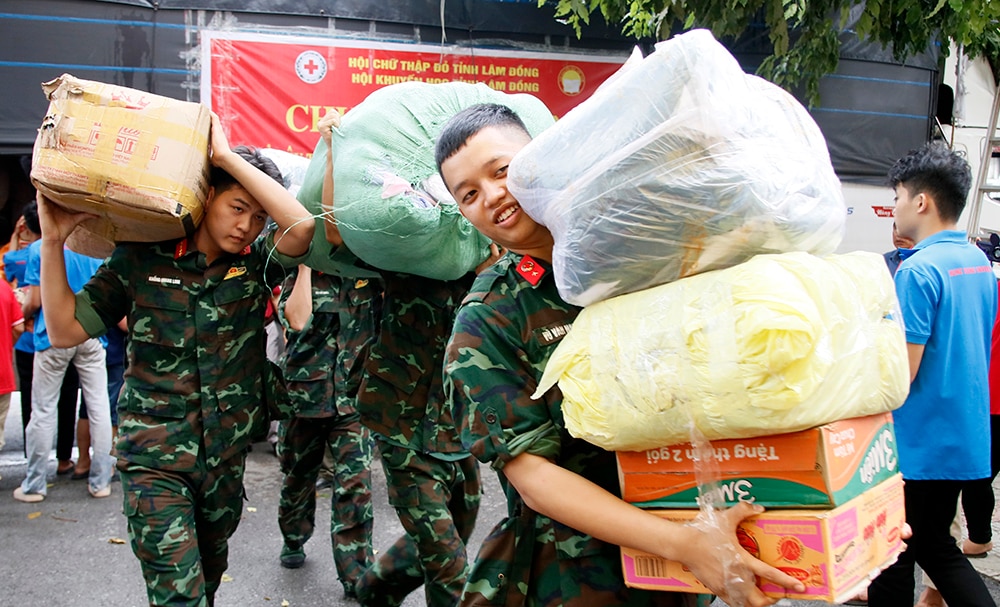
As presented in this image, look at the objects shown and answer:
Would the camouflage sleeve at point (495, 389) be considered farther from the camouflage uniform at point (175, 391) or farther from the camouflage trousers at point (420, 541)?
the camouflage trousers at point (420, 541)

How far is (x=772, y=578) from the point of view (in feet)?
4.50

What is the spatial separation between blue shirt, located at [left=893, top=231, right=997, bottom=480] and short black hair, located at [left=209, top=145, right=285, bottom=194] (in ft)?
7.39

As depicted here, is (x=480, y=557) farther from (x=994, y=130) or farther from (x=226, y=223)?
(x=994, y=130)

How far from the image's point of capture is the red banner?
661cm

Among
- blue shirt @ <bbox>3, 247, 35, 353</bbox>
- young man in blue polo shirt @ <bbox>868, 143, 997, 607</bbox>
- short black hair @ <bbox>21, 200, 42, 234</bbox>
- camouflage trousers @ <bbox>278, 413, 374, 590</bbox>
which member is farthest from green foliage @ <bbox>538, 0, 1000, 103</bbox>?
blue shirt @ <bbox>3, 247, 35, 353</bbox>

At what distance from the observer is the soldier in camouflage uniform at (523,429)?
1548 mm

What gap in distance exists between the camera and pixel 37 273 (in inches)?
220

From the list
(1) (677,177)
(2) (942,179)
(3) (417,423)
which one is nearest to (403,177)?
(3) (417,423)

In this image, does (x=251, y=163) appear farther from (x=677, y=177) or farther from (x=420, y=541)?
(x=677, y=177)

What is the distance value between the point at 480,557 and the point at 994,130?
509cm

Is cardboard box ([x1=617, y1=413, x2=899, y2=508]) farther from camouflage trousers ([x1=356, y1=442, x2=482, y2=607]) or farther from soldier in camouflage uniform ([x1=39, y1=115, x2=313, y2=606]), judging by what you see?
camouflage trousers ([x1=356, y1=442, x2=482, y2=607])

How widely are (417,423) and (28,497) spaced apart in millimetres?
3406

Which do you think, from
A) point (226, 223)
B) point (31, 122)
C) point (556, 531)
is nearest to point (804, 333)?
point (556, 531)

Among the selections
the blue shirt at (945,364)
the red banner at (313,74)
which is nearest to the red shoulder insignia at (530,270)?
the blue shirt at (945,364)
